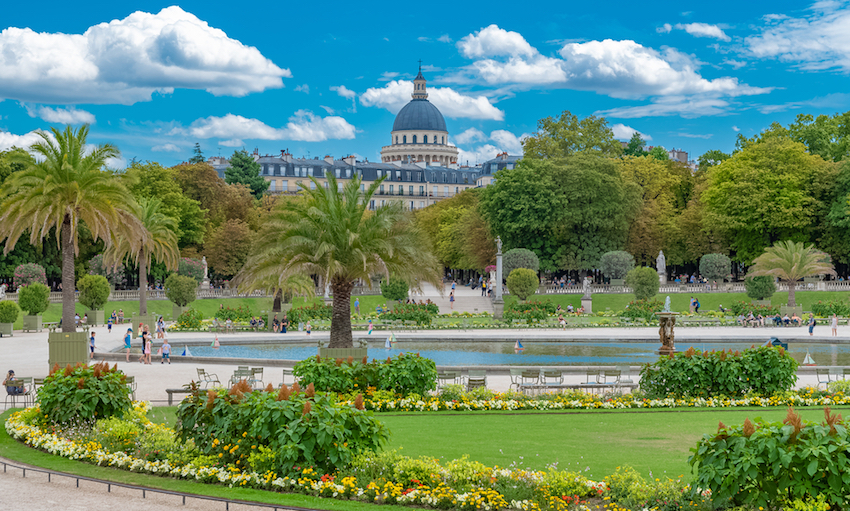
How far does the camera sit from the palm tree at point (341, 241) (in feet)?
75.3

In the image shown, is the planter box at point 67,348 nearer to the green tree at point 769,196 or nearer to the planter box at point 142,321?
the planter box at point 142,321

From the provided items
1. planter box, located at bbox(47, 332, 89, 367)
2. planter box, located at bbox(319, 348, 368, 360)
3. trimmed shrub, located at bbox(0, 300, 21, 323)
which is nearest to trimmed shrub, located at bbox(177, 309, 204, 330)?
trimmed shrub, located at bbox(0, 300, 21, 323)

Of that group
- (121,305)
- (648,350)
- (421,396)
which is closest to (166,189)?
(121,305)

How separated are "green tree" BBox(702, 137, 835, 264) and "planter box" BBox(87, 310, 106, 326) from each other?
42087 millimetres

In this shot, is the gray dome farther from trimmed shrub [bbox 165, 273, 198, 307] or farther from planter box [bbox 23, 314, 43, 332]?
planter box [bbox 23, 314, 43, 332]

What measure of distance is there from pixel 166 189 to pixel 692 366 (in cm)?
4970

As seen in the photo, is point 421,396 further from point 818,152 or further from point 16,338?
point 818,152

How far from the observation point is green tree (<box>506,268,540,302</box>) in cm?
5166

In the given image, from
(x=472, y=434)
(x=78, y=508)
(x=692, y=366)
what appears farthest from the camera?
(x=692, y=366)

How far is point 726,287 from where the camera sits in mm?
56906

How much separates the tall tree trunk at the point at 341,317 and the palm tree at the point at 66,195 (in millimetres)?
6529

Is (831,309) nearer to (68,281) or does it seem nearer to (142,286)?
(142,286)

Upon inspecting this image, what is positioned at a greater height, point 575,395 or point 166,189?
point 166,189

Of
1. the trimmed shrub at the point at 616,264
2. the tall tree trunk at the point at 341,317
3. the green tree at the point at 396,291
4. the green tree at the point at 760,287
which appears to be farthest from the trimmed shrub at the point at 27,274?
the green tree at the point at 760,287
